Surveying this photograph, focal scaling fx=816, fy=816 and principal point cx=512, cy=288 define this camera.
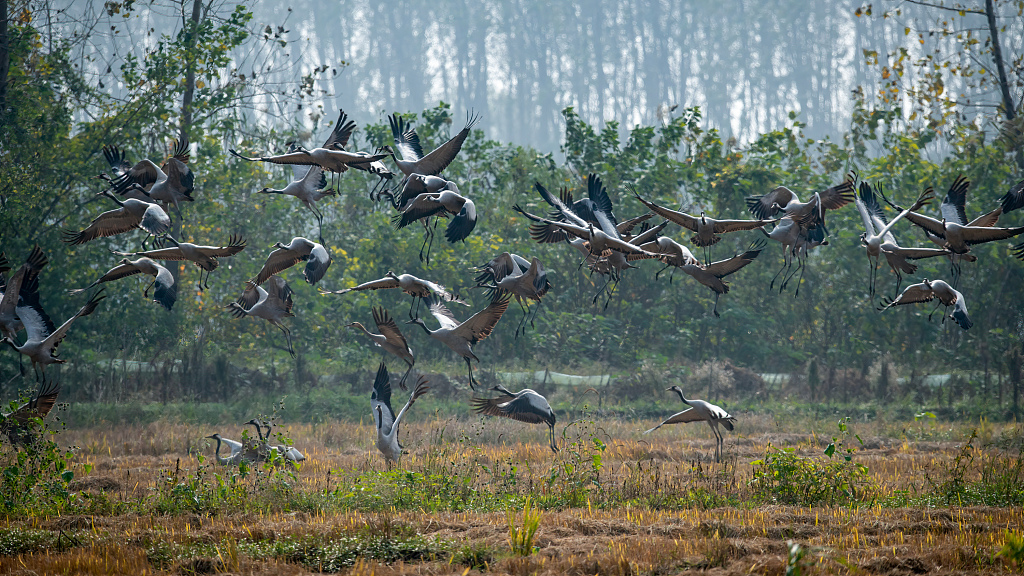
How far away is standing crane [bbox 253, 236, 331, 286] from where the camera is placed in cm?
742

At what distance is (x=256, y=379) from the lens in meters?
18.9

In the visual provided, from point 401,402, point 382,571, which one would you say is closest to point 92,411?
point 401,402

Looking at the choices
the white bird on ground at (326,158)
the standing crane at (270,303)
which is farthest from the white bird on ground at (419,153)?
the standing crane at (270,303)

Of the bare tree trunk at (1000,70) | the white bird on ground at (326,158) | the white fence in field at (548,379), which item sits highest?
the bare tree trunk at (1000,70)

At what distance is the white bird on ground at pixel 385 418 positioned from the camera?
9.29 metres

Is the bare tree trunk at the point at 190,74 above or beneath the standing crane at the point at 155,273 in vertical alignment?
above

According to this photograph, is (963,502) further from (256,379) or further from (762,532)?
(256,379)

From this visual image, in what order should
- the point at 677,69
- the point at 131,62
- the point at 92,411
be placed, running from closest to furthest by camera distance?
the point at 92,411, the point at 131,62, the point at 677,69

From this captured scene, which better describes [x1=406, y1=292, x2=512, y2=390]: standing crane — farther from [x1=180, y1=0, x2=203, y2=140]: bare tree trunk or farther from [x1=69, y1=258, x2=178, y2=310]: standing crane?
[x1=180, y1=0, x2=203, y2=140]: bare tree trunk

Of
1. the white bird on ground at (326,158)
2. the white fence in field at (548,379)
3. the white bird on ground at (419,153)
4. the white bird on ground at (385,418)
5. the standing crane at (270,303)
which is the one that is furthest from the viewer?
the white fence in field at (548,379)

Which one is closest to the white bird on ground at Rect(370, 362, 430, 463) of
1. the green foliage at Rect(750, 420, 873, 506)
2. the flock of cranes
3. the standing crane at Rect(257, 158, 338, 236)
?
the flock of cranes

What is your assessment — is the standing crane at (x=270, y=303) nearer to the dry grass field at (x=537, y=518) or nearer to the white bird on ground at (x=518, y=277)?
the dry grass field at (x=537, y=518)

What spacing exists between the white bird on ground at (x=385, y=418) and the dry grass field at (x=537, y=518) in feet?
1.45

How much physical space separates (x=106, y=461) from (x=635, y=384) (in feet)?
37.1
